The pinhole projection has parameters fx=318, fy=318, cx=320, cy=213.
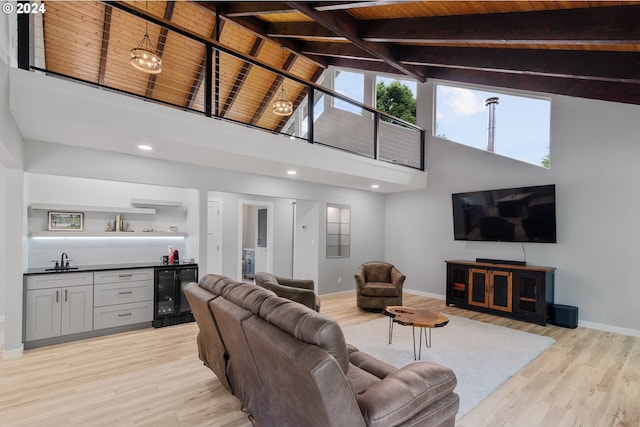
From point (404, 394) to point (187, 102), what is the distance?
288 inches

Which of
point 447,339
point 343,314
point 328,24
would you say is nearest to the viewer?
point 328,24

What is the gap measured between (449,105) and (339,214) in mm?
3262

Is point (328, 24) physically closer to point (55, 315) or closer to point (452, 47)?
point (452, 47)

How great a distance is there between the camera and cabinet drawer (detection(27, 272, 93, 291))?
3.73 m

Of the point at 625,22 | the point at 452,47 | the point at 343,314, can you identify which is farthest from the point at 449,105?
the point at 343,314

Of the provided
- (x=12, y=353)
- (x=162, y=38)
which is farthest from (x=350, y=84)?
(x=12, y=353)

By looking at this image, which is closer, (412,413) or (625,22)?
(412,413)

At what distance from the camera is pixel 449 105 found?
667cm

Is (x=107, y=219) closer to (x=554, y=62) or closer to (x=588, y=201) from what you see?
(x=554, y=62)

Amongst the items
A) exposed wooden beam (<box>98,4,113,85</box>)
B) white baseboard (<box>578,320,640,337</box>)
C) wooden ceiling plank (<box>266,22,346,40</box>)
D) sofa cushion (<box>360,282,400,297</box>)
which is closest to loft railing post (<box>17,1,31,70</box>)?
exposed wooden beam (<box>98,4,113,85</box>)

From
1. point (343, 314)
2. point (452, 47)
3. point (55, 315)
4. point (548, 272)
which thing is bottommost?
point (343, 314)

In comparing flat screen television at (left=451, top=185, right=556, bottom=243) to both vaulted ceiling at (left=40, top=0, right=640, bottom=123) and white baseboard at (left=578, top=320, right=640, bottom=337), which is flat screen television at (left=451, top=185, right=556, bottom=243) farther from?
vaulted ceiling at (left=40, top=0, right=640, bottom=123)

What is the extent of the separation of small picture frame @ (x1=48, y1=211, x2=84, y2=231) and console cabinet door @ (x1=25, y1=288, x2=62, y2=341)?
0.94m

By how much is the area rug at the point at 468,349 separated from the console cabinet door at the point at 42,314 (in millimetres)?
3635
